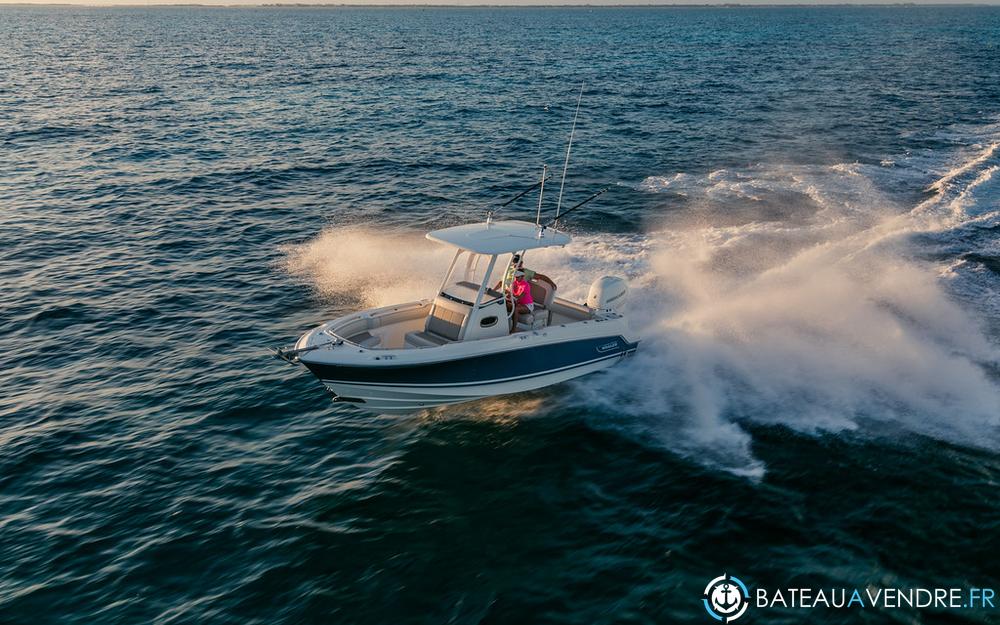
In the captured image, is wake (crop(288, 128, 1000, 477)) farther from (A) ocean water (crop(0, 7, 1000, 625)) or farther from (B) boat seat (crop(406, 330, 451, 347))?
(B) boat seat (crop(406, 330, 451, 347))

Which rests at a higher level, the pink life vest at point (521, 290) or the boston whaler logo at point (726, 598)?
the pink life vest at point (521, 290)

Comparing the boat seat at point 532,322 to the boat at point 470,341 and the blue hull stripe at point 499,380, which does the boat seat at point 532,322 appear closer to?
the boat at point 470,341

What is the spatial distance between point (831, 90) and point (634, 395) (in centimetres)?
5678

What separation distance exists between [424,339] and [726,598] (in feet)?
27.0

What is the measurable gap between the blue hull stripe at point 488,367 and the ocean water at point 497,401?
811mm

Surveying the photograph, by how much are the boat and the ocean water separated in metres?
0.84

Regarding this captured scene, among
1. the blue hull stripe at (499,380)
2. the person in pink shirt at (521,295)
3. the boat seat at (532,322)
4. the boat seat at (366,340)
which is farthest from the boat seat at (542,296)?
the boat seat at (366,340)

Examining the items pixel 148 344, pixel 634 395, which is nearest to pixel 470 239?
pixel 634 395

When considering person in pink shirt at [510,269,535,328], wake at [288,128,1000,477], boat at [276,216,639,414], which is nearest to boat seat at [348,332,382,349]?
boat at [276,216,639,414]

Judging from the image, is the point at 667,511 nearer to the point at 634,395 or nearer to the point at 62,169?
the point at 634,395

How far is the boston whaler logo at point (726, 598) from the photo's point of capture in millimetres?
11062

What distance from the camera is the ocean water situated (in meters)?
12.0

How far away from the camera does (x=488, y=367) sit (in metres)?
16.0

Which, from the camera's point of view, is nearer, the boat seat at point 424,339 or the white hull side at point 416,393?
the white hull side at point 416,393
